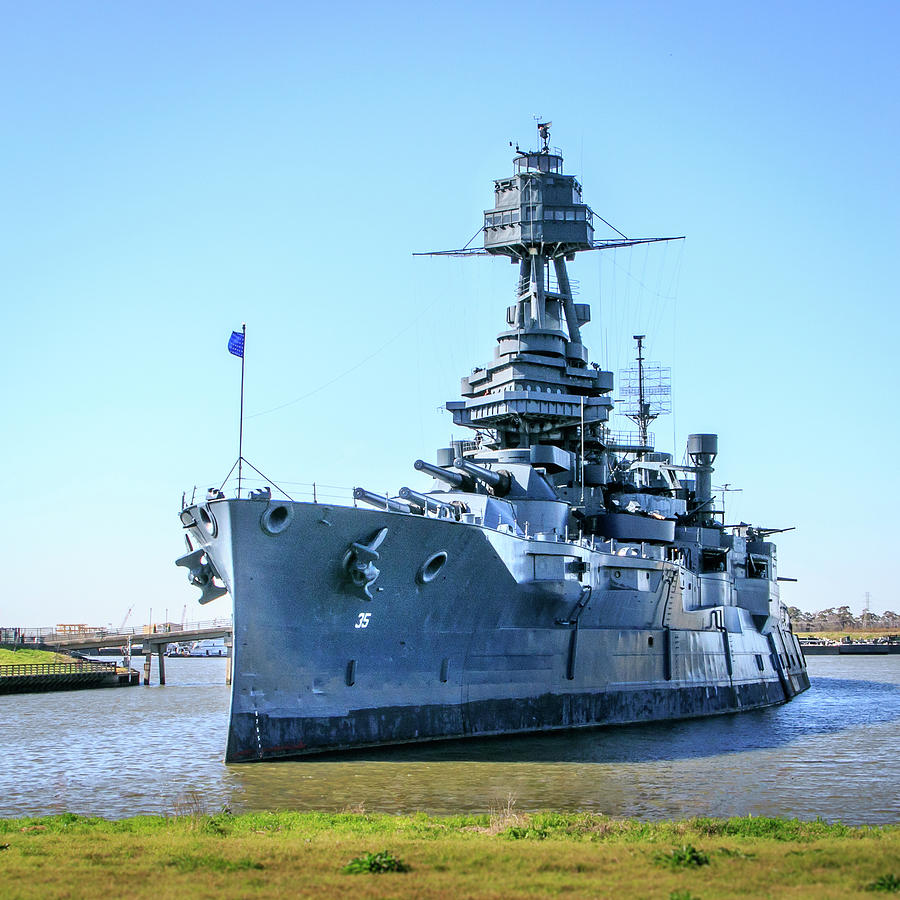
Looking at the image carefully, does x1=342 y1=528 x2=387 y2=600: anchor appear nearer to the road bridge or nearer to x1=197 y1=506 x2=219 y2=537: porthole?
x1=197 y1=506 x2=219 y2=537: porthole

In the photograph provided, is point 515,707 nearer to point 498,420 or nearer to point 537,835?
point 498,420

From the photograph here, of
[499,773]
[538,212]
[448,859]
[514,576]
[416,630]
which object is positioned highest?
[538,212]

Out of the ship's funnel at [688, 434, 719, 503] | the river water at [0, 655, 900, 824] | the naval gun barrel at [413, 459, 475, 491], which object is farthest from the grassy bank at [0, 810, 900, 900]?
the ship's funnel at [688, 434, 719, 503]

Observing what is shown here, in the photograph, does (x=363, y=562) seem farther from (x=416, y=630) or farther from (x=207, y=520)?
(x=207, y=520)

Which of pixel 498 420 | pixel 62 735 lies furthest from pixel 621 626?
pixel 62 735

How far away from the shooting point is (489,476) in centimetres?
2800

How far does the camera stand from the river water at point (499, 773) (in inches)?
655

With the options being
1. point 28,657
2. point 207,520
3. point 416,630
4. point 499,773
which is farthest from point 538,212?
point 28,657

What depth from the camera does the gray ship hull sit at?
20.6m

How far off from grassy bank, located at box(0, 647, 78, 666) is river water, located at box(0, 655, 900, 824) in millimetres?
26073

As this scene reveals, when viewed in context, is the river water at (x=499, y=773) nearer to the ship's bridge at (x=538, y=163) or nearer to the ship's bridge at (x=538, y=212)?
the ship's bridge at (x=538, y=212)

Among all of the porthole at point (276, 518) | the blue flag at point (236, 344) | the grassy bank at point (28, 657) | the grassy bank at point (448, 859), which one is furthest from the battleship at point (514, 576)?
the grassy bank at point (28, 657)

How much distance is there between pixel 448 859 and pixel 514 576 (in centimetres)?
1398

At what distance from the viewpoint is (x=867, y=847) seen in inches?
443
